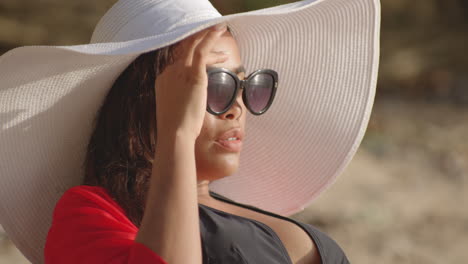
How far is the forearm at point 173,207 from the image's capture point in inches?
57.3

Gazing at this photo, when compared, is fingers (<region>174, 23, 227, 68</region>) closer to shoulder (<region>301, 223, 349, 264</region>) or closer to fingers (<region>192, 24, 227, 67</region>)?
fingers (<region>192, 24, 227, 67</region>)

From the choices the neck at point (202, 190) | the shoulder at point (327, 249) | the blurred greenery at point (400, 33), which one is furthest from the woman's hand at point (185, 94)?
the blurred greenery at point (400, 33)

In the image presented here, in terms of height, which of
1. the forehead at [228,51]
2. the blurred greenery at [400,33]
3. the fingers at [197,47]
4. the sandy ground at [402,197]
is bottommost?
the sandy ground at [402,197]

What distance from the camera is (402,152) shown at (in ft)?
19.4

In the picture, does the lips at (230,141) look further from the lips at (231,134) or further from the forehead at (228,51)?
the forehead at (228,51)

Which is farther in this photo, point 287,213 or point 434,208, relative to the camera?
point 434,208

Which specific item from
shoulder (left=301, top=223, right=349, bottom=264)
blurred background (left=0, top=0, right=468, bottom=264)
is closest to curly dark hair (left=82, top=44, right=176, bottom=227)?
shoulder (left=301, top=223, right=349, bottom=264)

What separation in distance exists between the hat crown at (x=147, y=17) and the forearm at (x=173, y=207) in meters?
0.34

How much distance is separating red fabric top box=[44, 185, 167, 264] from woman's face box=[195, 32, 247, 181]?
245mm

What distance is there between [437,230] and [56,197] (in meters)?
3.35

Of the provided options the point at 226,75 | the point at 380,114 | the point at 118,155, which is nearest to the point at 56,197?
the point at 118,155

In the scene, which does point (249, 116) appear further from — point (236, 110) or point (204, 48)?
point (204, 48)

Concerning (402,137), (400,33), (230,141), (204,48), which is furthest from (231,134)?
(400,33)

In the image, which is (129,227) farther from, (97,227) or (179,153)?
(179,153)
